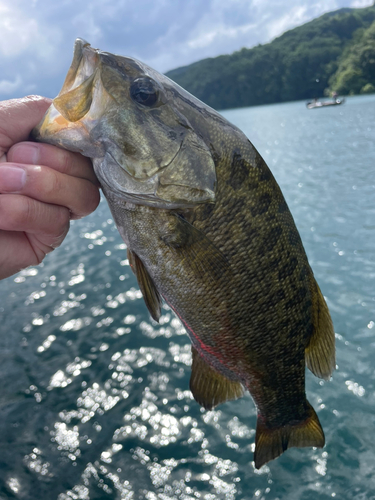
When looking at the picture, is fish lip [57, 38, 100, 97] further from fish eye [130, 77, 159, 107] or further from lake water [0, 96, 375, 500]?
lake water [0, 96, 375, 500]

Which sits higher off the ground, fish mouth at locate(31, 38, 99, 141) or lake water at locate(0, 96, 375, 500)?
fish mouth at locate(31, 38, 99, 141)

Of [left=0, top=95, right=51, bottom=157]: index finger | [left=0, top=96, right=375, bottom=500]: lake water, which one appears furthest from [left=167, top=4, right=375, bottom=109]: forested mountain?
[left=0, top=95, right=51, bottom=157]: index finger

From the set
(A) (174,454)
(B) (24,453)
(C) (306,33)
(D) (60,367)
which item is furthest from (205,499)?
(C) (306,33)

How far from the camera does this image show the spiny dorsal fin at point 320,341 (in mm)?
2340

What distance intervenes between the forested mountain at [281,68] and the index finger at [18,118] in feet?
344

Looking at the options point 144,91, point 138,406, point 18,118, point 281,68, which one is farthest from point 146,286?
point 281,68

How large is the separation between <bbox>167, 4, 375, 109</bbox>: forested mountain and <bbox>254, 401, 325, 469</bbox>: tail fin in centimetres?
10512

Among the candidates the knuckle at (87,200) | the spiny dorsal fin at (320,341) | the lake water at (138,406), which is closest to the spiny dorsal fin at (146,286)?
the knuckle at (87,200)

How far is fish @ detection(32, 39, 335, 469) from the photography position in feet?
5.81

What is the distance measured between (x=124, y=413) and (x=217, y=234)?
422 centimetres

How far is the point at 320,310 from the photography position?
236cm

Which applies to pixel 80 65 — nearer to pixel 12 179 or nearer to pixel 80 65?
pixel 80 65

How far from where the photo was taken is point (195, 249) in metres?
1.94

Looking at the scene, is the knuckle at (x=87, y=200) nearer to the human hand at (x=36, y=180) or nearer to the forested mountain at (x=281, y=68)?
the human hand at (x=36, y=180)
